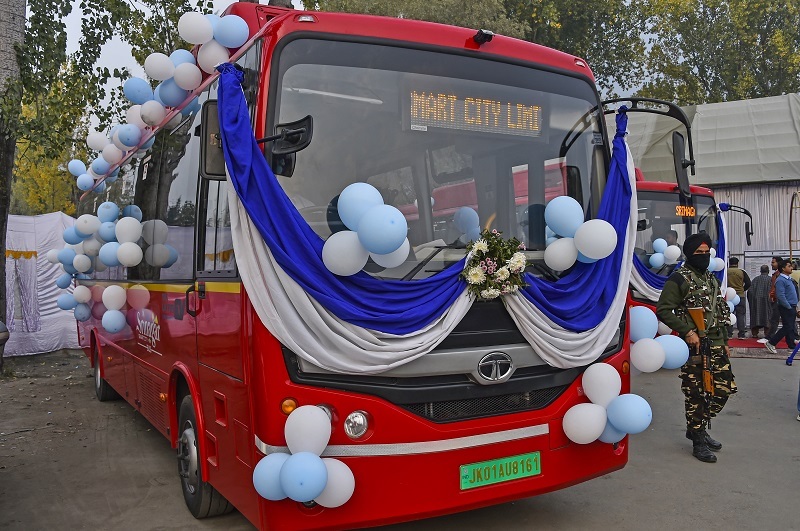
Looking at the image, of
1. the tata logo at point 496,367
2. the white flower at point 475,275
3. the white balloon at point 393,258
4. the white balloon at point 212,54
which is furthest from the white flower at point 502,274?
the white balloon at point 212,54

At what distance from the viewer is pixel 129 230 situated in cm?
657

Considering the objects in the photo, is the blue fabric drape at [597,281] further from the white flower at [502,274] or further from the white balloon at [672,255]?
the white balloon at [672,255]

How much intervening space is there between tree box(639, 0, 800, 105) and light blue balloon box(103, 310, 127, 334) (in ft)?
88.7

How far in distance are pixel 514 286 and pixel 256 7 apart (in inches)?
91.3

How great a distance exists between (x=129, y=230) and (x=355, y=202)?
12.5ft

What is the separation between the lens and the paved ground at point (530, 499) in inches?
194

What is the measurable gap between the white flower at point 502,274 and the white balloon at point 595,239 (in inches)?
23.0

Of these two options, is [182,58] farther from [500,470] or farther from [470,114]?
[500,470]

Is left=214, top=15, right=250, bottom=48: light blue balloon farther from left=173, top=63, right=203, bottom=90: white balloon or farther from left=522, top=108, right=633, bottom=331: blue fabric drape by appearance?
left=522, top=108, right=633, bottom=331: blue fabric drape

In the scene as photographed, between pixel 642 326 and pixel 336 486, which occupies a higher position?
pixel 642 326

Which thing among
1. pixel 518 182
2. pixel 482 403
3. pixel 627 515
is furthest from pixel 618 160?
pixel 627 515

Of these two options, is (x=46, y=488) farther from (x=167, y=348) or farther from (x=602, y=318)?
(x=602, y=318)

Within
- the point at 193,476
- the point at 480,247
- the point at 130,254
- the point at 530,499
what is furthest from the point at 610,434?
the point at 130,254

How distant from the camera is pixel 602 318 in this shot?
4496 mm
